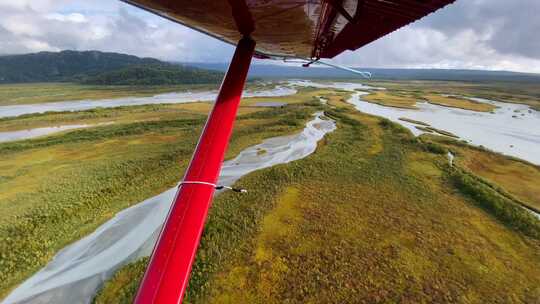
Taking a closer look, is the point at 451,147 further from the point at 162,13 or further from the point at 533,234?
the point at 162,13

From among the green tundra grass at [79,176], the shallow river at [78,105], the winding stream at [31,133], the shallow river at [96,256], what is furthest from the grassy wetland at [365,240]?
the shallow river at [78,105]

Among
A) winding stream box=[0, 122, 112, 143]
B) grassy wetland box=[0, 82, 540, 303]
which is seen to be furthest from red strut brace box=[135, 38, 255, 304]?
winding stream box=[0, 122, 112, 143]

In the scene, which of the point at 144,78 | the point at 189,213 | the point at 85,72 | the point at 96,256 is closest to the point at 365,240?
the point at 96,256

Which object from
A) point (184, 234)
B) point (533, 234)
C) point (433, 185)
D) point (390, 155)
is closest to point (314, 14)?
point (184, 234)

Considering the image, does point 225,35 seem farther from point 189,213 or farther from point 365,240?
point 365,240

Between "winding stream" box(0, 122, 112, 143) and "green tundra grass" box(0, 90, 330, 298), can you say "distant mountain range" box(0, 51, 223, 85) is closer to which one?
"winding stream" box(0, 122, 112, 143)

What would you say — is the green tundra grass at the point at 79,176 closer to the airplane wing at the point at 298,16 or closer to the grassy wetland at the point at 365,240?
the grassy wetland at the point at 365,240

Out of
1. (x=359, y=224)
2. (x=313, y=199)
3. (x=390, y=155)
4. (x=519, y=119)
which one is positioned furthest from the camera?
(x=519, y=119)
